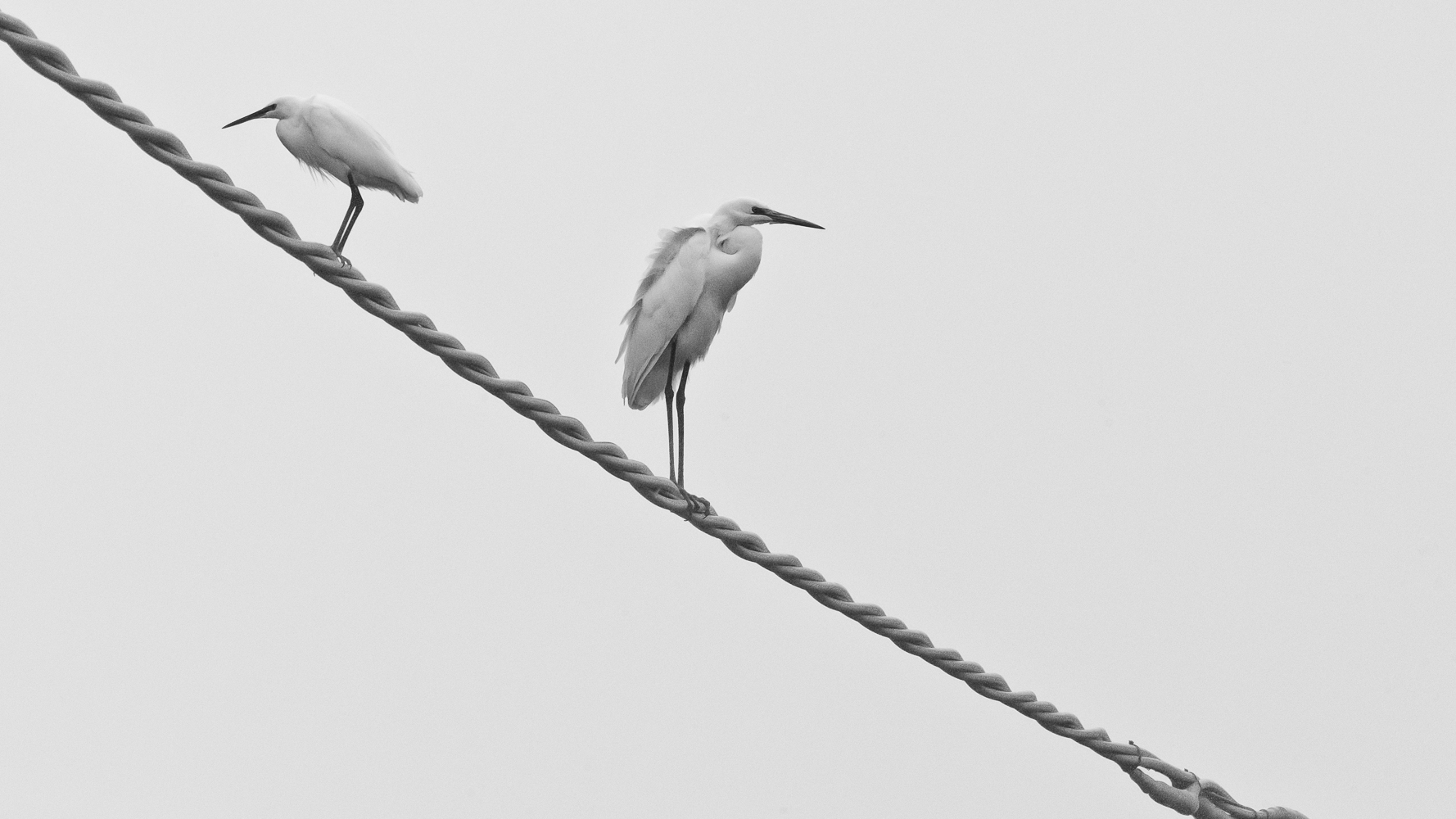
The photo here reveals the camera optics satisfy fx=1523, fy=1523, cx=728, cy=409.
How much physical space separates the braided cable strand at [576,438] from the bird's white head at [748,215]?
2477 millimetres

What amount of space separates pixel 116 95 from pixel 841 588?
2.19 meters

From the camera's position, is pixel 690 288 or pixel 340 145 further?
pixel 690 288

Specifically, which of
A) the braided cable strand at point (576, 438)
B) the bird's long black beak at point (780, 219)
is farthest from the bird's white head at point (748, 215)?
the braided cable strand at point (576, 438)

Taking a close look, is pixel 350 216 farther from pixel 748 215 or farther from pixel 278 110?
pixel 748 215

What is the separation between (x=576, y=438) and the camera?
3699 millimetres

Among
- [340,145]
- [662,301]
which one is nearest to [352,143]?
[340,145]

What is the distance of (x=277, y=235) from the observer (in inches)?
127

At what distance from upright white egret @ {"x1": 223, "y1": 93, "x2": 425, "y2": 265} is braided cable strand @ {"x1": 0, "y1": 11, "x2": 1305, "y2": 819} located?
225cm

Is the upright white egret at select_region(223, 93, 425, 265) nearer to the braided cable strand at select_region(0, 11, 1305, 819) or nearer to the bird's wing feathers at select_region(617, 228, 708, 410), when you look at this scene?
the bird's wing feathers at select_region(617, 228, 708, 410)

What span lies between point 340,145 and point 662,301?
146 centimetres

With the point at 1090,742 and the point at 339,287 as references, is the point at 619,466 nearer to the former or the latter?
the point at 339,287

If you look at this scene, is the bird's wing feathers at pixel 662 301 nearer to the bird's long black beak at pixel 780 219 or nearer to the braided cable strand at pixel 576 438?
the bird's long black beak at pixel 780 219

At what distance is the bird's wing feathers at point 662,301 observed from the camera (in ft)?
21.0

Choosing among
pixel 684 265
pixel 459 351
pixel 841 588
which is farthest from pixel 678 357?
pixel 459 351
